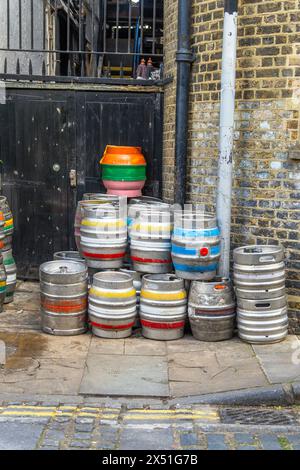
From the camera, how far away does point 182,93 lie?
7582 mm

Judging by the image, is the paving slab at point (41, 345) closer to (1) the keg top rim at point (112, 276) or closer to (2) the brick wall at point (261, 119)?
(1) the keg top rim at point (112, 276)

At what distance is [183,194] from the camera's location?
7.75 meters

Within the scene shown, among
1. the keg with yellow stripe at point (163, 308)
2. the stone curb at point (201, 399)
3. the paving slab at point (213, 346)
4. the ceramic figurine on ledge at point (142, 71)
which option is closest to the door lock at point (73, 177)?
the keg with yellow stripe at point (163, 308)

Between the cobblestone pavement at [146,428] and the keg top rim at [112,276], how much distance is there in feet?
5.95

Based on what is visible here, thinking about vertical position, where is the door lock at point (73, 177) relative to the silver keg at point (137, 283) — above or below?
above

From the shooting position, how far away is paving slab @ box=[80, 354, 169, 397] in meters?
5.57

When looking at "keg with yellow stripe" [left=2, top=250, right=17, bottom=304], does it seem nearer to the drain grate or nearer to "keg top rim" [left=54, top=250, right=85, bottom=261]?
"keg top rim" [left=54, top=250, right=85, bottom=261]

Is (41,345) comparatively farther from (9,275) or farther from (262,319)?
(262,319)

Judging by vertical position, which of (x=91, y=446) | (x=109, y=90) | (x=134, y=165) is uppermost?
(x=109, y=90)

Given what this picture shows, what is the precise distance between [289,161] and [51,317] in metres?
2.98

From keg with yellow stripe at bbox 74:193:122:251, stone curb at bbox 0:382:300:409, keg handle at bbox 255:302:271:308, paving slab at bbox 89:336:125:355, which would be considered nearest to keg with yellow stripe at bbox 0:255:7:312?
keg with yellow stripe at bbox 74:193:122:251

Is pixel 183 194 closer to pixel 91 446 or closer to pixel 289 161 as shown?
pixel 289 161

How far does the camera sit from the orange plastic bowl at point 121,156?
26.7 feet
